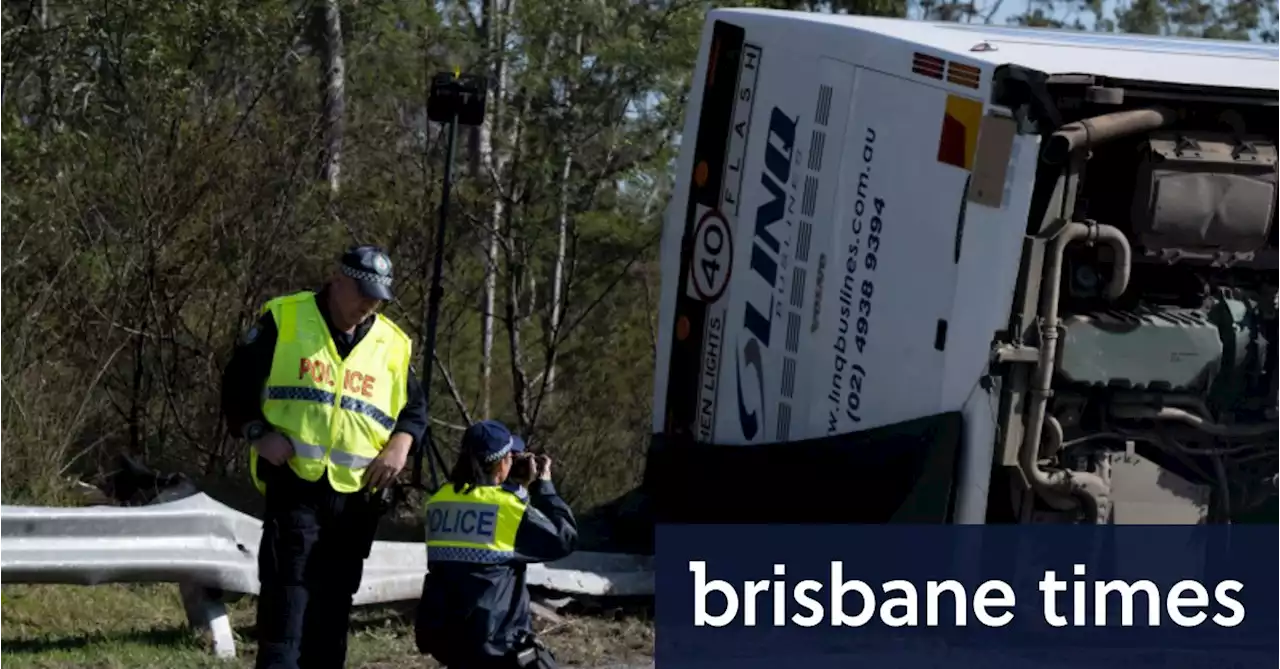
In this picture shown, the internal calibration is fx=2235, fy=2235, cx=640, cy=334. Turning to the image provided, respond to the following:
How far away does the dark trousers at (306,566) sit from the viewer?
21.4 feet

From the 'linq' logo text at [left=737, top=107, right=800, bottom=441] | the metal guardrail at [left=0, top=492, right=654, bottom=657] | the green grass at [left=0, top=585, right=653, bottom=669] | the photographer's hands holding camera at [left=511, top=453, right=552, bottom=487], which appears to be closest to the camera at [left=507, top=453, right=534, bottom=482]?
the photographer's hands holding camera at [left=511, top=453, right=552, bottom=487]

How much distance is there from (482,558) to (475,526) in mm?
95

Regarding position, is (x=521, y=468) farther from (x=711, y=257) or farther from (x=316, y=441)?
(x=711, y=257)

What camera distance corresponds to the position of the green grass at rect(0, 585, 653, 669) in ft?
25.1

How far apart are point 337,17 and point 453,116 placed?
8.27m

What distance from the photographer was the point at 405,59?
57.8ft

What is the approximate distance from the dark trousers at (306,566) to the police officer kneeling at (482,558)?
27cm

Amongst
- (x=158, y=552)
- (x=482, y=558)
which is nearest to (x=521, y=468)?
(x=482, y=558)

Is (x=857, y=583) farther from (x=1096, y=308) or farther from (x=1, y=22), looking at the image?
(x=1, y=22)

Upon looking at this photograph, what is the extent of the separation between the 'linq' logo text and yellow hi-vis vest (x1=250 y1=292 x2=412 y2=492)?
8.83 ft

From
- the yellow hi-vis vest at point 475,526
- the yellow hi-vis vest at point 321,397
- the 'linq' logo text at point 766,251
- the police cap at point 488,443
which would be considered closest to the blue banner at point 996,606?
the 'linq' logo text at point 766,251

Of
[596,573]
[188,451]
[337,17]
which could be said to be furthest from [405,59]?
[596,573]

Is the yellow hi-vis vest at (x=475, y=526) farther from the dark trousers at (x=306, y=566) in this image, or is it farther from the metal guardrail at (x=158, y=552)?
the metal guardrail at (x=158, y=552)

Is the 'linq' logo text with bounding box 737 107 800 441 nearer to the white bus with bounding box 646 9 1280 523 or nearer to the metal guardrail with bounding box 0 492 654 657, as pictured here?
the white bus with bounding box 646 9 1280 523
